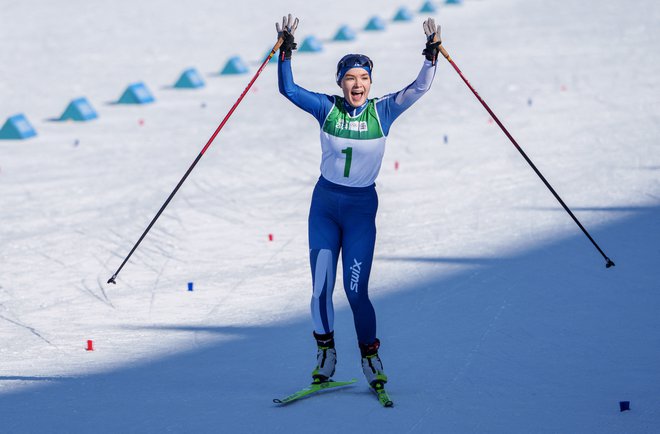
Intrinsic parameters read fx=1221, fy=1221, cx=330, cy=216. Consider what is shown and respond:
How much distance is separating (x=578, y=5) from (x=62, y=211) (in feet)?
56.5

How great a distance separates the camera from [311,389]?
21.4 feet

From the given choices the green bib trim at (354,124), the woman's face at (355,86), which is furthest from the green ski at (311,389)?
the woman's face at (355,86)

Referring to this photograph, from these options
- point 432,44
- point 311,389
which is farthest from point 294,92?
point 311,389

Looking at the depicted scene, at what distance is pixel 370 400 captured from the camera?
6441 millimetres

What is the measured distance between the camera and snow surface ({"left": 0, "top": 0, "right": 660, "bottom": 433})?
6480mm

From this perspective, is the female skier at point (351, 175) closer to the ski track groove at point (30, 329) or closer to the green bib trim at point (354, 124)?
the green bib trim at point (354, 124)

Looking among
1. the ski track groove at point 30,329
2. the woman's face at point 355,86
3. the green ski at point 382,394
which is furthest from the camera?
the ski track groove at point 30,329

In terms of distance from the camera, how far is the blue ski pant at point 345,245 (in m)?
6.41

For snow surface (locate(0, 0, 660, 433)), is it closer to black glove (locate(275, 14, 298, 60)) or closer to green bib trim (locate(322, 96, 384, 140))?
green bib trim (locate(322, 96, 384, 140))

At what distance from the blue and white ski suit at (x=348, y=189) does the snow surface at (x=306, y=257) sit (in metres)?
0.60

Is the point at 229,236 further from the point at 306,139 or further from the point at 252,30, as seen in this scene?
the point at 252,30

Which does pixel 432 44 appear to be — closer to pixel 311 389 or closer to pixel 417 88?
pixel 417 88

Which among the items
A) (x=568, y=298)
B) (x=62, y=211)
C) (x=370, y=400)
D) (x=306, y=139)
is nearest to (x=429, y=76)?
(x=370, y=400)

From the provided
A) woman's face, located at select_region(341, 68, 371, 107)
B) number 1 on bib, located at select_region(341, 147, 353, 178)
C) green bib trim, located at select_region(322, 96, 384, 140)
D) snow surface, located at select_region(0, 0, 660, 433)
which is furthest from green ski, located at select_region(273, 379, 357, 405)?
woman's face, located at select_region(341, 68, 371, 107)
